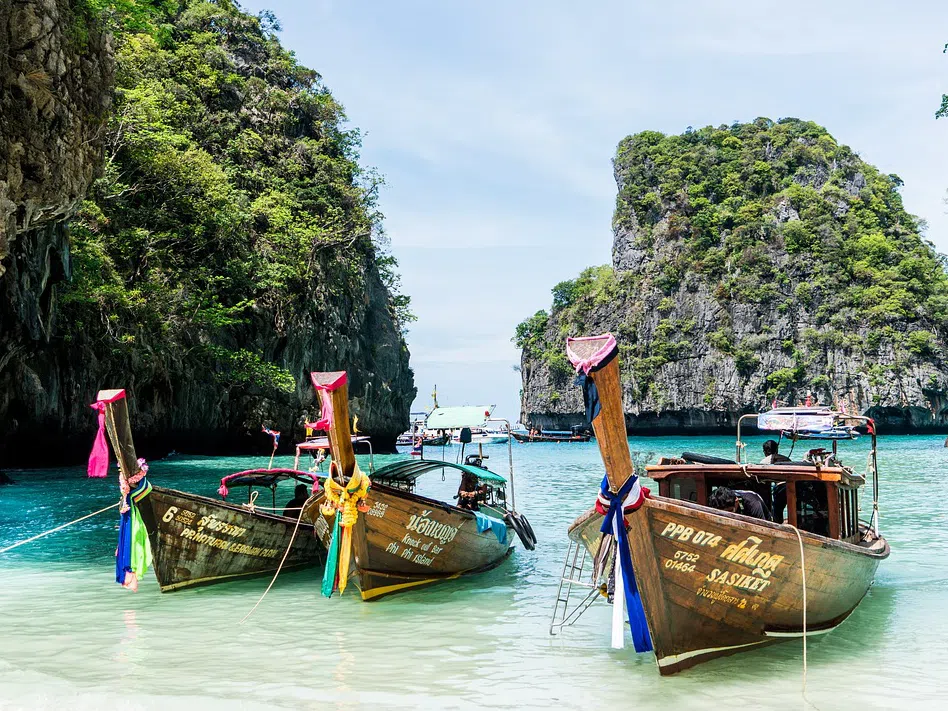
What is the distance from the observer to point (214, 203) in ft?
91.5

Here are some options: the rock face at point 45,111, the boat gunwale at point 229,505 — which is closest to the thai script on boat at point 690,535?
the boat gunwale at point 229,505

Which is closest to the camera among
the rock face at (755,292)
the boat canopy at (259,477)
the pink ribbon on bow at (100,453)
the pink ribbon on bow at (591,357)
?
the pink ribbon on bow at (591,357)

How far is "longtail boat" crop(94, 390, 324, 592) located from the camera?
8.30m

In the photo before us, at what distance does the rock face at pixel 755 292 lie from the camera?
66.0 meters

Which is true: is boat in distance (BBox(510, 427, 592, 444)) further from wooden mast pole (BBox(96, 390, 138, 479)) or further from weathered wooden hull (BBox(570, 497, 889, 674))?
weathered wooden hull (BBox(570, 497, 889, 674))

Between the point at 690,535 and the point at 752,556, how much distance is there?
61 centimetres

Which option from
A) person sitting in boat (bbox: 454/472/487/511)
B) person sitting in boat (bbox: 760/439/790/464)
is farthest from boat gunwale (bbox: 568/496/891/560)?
person sitting in boat (bbox: 454/472/487/511)

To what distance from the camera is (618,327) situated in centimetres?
8056

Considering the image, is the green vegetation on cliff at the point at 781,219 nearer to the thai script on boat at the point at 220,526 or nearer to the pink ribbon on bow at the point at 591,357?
the thai script on boat at the point at 220,526

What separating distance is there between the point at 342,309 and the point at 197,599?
3130cm

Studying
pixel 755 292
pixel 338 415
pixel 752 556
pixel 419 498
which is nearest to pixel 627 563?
pixel 752 556

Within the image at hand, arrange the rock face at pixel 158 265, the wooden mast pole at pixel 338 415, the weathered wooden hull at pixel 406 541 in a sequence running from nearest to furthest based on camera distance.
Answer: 1. the wooden mast pole at pixel 338 415
2. the weathered wooden hull at pixel 406 541
3. the rock face at pixel 158 265

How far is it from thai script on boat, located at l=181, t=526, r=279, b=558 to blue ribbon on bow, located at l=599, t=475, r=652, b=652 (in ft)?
18.0

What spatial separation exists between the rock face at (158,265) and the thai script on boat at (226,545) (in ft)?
19.5
